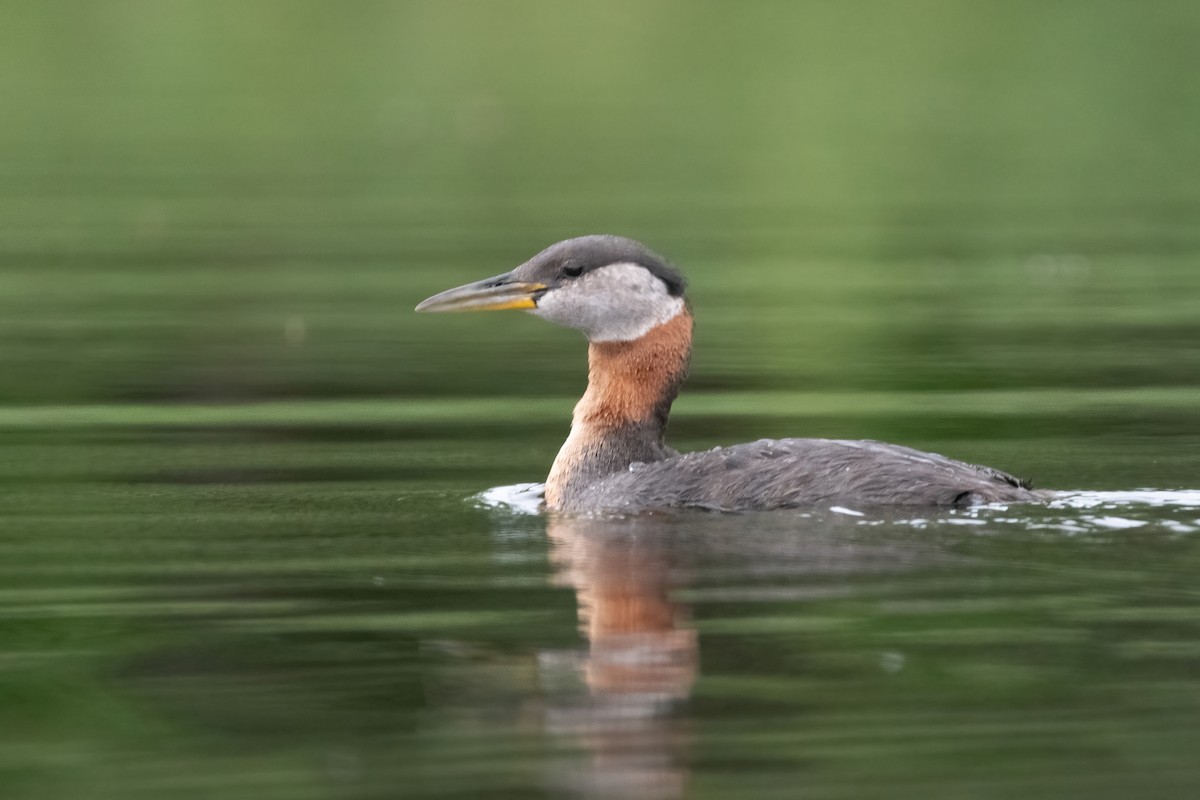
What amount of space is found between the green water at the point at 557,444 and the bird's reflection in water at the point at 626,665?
0.9 inches

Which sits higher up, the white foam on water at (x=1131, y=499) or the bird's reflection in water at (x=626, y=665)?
the white foam on water at (x=1131, y=499)

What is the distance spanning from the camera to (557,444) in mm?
11531

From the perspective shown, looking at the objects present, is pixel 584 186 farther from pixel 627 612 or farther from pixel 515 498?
pixel 627 612

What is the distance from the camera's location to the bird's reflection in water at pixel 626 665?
5672mm

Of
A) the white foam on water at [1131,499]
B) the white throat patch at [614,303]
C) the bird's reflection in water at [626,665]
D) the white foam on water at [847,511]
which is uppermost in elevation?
the white throat patch at [614,303]

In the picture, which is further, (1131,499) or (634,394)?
(634,394)

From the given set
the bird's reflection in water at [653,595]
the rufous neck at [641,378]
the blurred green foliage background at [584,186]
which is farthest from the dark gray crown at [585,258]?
the blurred green foliage background at [584,186]

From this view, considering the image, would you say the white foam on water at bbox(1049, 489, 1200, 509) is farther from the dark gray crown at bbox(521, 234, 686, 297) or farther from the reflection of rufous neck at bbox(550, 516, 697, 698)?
the dark gray crown at bbox(521, 234, 686, 297)

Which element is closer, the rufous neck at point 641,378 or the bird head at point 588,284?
the bird head at point 588,284

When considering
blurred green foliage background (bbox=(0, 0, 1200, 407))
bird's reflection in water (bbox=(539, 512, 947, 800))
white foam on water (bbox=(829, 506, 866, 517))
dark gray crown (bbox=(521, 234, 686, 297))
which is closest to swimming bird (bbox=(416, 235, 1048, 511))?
dark gray crown (bbox=(521, 234, 686, 297))

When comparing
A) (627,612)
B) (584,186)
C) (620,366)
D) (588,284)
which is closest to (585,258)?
(588,284)

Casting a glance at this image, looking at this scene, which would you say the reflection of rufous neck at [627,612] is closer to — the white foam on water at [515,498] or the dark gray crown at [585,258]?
the white foam on water at [515,498]

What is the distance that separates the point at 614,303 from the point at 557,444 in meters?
1.30

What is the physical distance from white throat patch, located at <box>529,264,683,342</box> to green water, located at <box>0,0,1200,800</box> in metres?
0.83
